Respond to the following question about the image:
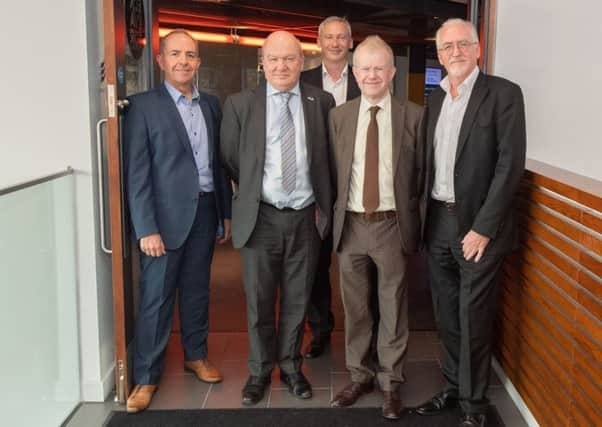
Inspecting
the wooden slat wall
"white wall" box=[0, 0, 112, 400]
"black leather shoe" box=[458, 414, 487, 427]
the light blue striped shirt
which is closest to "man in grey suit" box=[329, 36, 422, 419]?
"black leather shoe" box=[458, 414, 487, 427]

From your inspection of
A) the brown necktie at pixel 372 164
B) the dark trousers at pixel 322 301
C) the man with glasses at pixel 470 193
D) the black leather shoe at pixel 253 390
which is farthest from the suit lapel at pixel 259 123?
the black leather shoe at pixel 253 390

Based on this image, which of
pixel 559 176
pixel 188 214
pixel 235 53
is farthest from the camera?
pixel 235 53

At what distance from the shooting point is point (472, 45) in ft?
9.36

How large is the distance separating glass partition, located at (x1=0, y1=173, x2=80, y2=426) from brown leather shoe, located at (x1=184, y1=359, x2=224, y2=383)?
66cm

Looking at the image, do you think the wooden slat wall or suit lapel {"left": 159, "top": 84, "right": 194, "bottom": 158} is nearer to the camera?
the wooden slat wall

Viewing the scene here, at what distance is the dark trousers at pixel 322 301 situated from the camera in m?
3.86

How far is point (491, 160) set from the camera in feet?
9.22

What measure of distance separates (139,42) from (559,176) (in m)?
2.53

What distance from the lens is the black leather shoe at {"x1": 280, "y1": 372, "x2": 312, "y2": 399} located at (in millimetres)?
3387

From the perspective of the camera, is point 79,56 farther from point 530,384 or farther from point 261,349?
point 530,384

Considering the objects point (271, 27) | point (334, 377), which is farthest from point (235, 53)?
point (334, 377)

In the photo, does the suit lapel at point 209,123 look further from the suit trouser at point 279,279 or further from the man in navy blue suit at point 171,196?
the suit trouser at point 279,279

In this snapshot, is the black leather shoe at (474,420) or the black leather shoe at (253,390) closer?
the black leather shoe at (474,420)

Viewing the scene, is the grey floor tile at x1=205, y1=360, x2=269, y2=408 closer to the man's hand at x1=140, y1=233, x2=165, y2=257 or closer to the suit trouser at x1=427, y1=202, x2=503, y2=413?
the man's hand at x1=140, y1=233, x2=165, y2=257
